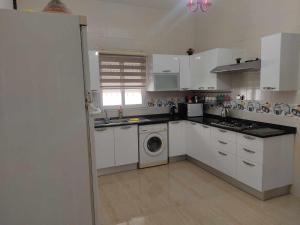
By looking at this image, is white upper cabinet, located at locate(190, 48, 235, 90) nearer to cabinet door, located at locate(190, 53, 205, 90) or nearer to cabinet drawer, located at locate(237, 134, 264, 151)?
cabinet door, located at locate(190, 53, 205, 90)

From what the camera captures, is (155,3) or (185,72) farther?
(185,72)

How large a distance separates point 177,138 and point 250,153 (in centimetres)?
152

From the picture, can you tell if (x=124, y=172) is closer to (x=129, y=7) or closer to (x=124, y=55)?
(x=124, y=55)

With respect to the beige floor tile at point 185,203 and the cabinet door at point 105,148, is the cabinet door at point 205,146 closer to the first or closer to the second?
the beige floor tile at point 185,203

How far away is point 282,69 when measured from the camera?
2592 millimetres

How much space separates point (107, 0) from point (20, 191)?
11.7 ft

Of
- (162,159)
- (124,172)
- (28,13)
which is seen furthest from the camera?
(162,159)

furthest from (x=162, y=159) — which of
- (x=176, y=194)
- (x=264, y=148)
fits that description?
(x=264, y=148)

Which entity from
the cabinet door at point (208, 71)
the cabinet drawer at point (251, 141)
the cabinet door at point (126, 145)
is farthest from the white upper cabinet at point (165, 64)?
the cabinet drawer at point (251, 141)

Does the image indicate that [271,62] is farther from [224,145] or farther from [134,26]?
[134,26]

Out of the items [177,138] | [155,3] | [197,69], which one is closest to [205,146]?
[177,138]

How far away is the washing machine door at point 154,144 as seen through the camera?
3.85 m

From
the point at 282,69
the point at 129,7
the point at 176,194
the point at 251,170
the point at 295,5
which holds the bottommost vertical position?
the point at 176,194

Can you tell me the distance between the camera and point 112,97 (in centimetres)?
417
